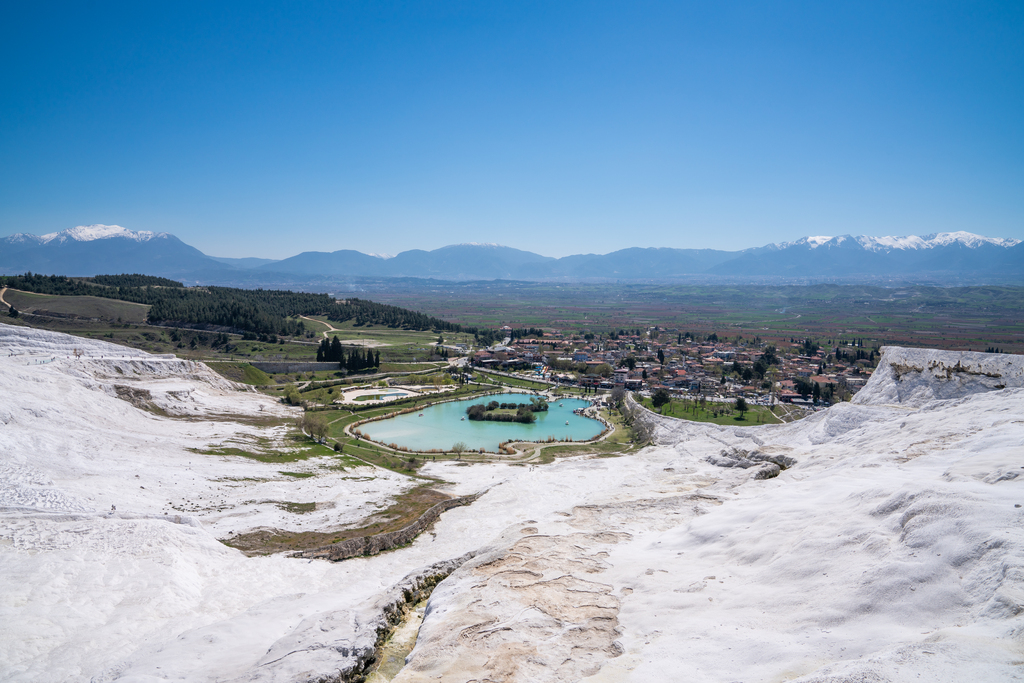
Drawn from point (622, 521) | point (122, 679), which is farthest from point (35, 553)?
point (622, 521)

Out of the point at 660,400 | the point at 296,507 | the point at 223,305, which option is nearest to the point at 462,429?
the point at 660,400

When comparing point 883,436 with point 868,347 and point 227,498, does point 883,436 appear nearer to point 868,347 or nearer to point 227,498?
point 227,498

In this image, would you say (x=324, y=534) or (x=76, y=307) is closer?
(x=324, y=534)

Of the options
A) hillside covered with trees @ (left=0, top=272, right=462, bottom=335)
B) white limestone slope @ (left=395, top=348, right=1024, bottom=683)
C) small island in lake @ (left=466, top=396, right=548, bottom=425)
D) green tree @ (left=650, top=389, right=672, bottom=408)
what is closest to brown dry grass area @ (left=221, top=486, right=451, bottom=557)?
white limestone slope @ (left=395, top=348, right=1024, bottom=683)

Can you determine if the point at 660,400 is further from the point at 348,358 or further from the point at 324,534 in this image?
the point at 348,358

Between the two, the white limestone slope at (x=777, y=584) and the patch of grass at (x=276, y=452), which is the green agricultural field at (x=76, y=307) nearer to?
the patch of grass at (x=276, y=452)

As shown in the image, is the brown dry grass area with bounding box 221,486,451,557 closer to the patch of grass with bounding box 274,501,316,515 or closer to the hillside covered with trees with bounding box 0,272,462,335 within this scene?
the patch of grass with bounding box 274,501,316,515
